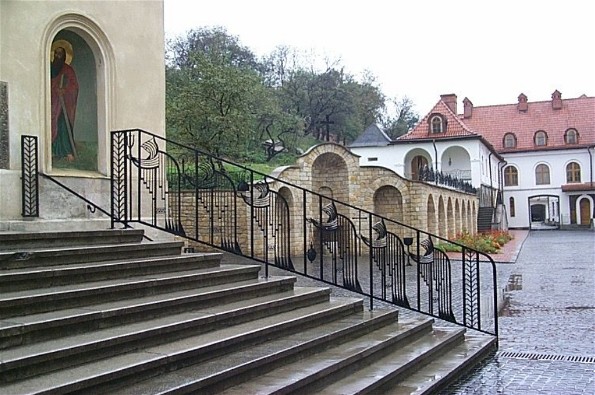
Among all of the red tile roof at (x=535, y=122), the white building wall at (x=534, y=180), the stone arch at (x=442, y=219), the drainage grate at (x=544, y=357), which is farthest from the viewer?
the red tile roof at (x=535, y=122)

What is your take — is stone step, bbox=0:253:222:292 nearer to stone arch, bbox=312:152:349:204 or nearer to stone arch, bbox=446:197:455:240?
stone arch, bbox=312:152:349:204

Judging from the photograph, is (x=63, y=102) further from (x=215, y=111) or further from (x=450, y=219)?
(x=450, y=219)

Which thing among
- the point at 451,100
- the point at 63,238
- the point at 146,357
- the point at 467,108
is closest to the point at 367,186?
the point at 63,238

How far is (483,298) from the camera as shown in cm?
1358

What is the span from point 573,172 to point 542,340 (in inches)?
2107

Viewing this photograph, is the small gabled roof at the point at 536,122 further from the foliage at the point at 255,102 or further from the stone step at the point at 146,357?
the stone step at the point at 146,357

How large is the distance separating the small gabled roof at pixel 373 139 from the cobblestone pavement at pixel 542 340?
94.4 ft

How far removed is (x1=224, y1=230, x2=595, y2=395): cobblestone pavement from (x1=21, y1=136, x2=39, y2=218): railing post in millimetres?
5018

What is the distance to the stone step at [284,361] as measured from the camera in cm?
479

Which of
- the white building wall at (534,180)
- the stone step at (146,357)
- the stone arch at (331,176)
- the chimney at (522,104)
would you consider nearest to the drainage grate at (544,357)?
the stone step at (146,357)

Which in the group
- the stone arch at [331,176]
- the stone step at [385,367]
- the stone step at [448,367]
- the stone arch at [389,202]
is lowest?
the stone step at [448,367]

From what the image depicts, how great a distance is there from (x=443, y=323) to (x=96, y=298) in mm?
4977

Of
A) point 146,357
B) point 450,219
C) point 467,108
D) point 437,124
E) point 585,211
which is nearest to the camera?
point 146,357

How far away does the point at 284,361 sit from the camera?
579 centimetres
